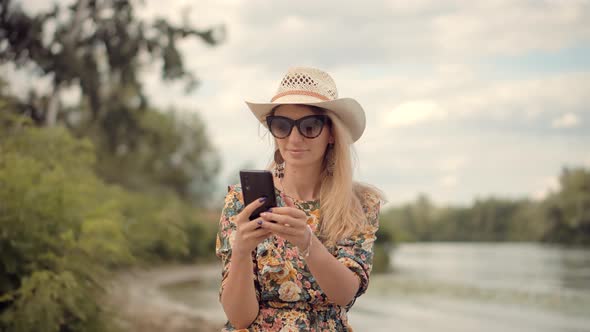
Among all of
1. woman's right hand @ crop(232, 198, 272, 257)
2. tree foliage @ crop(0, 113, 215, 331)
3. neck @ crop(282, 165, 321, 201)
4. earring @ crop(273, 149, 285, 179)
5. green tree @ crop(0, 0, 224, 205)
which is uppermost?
green tree @ crop(0, 0, 224, 205)

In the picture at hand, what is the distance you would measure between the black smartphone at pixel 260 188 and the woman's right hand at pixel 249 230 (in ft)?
0.08

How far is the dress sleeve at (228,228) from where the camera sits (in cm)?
283

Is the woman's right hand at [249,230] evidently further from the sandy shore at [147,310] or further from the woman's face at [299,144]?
the sandy shore at [147,310]

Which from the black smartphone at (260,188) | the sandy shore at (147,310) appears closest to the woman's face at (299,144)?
the black smartphone at (260,188)

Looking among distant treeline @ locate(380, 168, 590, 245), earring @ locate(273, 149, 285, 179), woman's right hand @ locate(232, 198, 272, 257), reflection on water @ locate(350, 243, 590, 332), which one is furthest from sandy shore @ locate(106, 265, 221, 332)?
distant treeline @ locate(380, 168, 590, 245)

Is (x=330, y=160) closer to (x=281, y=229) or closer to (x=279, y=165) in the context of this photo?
(x=279, y=165)

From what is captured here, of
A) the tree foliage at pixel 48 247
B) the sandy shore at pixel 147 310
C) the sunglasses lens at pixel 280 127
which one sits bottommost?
the sandy shore at pixel 147 310

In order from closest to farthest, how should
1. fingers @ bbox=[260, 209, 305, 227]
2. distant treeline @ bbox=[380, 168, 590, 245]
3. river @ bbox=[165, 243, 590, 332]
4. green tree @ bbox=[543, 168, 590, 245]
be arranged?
fingers @ bbox=[260, 209, 305, 227] → river @ bbox=[165, 243, 590, 332] → green tree @ bbox=[543, 168, 590, 245] → distant treeline @ bbox=[380, 168, 590, 245]

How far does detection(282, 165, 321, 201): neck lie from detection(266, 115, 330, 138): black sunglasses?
16cm

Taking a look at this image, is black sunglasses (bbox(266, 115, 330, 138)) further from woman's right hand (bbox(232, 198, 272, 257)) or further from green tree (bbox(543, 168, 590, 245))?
green tree (bbox(543, 168, 590, 245))

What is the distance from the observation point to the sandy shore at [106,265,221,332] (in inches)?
333

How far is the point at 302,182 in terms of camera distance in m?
3.07

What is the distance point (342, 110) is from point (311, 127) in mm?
161

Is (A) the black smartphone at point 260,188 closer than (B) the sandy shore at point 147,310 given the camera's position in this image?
Yes
